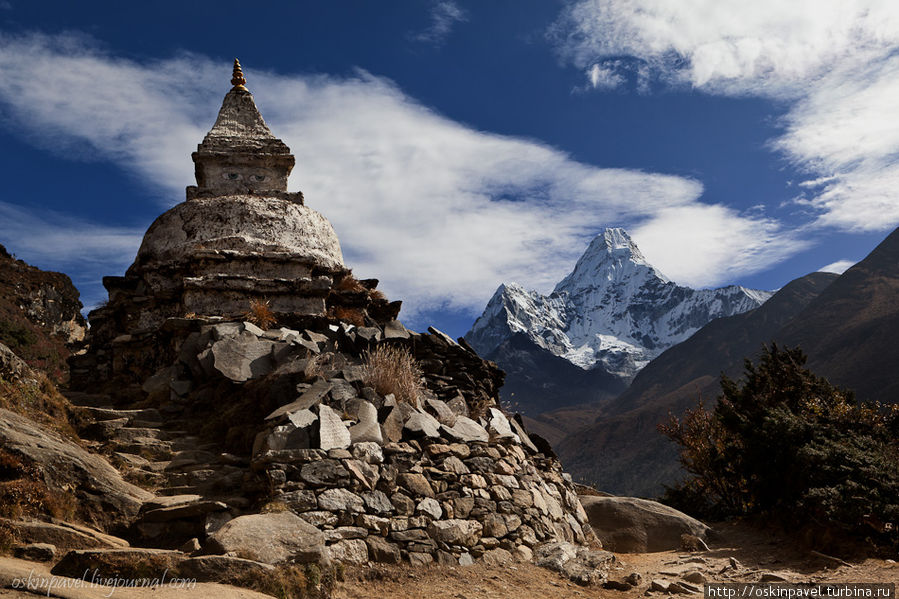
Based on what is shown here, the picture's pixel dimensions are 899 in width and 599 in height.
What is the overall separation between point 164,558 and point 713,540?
8.88m

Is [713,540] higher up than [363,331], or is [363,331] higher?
[363,331]

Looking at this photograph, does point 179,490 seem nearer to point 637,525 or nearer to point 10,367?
point 10,367

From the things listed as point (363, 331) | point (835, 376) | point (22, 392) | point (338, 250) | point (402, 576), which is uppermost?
point (835, 376)

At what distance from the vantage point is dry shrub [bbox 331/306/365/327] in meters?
12.8

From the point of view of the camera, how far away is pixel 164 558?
5180 mm

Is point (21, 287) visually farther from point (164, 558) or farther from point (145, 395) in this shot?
point (164, 558)

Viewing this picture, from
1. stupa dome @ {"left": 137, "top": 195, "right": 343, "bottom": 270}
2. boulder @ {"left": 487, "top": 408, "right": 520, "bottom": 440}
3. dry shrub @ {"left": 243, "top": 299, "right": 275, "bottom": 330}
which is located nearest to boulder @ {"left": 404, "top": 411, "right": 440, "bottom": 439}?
boulder @ {"left": 487, "top": 408, "right": 520, "bottom": 440}

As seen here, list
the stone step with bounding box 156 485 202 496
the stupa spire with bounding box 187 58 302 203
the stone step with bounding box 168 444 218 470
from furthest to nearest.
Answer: the stupa spire with bounding box 187 58 302 203
the stone step with bounding box 168 444 218 470
the stone step with bounding box 156 485 202 496

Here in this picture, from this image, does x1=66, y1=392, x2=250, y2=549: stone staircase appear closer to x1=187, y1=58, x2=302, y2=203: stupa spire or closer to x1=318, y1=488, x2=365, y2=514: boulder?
x1=318, y1=488, x2=365, y2=514: boulder

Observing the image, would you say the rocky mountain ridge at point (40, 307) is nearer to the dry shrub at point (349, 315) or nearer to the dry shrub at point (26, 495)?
the dry shrub at point (349, 315)

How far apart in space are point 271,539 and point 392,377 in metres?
3.30

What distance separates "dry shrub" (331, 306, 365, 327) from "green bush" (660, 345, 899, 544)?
6984 mm

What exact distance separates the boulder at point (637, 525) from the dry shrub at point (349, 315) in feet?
16.1

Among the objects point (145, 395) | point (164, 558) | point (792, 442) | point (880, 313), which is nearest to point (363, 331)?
point (145, 395)
